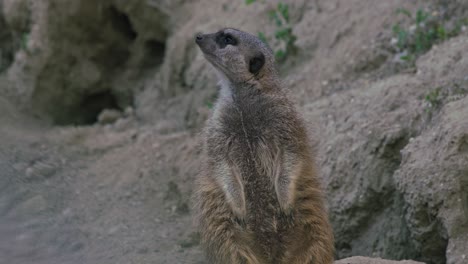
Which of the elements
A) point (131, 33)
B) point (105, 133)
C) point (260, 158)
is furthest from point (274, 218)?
point (131, 33)

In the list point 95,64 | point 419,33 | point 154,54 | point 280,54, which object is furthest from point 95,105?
point 419,33

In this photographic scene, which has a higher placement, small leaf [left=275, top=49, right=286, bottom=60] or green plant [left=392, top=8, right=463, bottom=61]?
small leaf [left=275, top=49, right=286, bottom=60]

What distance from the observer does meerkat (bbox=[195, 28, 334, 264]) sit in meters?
3.25

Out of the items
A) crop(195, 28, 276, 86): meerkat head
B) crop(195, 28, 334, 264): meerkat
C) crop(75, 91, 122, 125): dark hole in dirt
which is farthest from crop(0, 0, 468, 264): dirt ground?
crop(195, 28, 276, 86): meerkat head

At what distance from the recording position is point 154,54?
7.02 metres

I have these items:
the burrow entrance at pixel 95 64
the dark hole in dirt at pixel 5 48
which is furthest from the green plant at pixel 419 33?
the dark hole in dirt at pixel 5 48

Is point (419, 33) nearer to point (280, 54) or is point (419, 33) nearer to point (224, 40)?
point (280, 54)

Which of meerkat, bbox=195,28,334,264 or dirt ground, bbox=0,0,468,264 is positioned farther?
dirt ground, bbox=0,0,468,264

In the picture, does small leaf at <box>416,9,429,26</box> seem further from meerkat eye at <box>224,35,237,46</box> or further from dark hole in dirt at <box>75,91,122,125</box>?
dark hole in dirt at <box>75,91,122,125</box>

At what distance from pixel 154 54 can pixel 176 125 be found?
1262 mm

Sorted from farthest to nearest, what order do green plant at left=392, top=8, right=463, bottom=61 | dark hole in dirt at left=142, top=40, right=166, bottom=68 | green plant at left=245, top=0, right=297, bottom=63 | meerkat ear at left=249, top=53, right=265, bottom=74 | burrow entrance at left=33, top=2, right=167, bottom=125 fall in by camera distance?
dark hole in dirt at left=142, top=40, right=166, bottom=68 → burrow entrance at left=33, top=2, right=167, bottom=125 → green plant at left=245, top=0, right=297, bottom=63 → green plant at left=392, top=8, right=463, bottom=61 → meerkat ear at left=249, top=53, right=265, bottom=74

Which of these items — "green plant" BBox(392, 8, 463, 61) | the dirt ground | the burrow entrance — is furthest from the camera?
the burrow entrance

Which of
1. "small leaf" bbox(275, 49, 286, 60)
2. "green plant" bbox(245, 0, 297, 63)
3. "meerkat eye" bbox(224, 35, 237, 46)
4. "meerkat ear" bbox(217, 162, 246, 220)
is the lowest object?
"meerkat ear" bbox(217, 162, 246, 220)

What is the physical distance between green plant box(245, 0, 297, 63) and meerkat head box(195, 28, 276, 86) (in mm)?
1628
